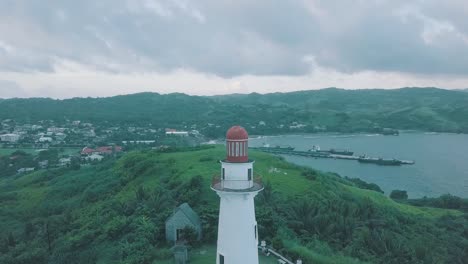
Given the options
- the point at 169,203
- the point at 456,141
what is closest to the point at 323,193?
the point at 169,203

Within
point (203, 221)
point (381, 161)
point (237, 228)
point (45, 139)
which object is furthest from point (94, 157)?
point (237, 228)

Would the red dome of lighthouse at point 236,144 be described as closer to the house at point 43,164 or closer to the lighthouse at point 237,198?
the lighthouse at point 237,198

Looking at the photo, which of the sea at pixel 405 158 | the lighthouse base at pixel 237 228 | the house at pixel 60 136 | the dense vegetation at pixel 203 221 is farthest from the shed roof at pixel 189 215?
the house at pixel 60 136

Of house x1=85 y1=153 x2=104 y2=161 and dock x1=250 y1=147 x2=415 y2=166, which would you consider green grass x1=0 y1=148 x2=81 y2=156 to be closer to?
house x1=85 y1=153 x2=104 y2=161

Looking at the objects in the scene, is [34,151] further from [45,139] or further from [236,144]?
[236,144]

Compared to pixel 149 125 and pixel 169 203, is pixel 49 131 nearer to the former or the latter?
pixel 149 125

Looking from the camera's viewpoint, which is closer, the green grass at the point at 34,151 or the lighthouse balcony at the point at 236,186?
the lighthouse balcony at the point at 236,186

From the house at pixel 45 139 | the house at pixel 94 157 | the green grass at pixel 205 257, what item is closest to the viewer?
the green grass at pixel 205 257
